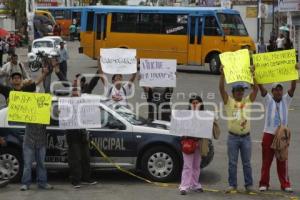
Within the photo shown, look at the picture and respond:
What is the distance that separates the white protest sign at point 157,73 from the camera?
43.1 feet

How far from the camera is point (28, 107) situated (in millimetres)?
9664

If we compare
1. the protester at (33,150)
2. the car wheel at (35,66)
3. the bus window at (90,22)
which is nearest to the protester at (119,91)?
the protester at (33,150)

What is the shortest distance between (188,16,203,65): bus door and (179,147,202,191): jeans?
20967 millimetres

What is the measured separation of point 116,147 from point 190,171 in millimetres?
A: 1399

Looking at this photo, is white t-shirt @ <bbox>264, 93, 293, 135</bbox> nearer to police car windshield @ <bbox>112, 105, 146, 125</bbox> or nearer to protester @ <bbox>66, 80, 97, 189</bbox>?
police car windshield @ <bbox>112, 105, 146, 125</bbox>

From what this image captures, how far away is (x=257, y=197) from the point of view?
9.39 m

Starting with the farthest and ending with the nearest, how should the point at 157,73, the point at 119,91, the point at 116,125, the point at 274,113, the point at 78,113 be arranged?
the point at 157,73 < the point at 119,91 < the point at 116,125 < the point at 78,113 < the point at 274,113

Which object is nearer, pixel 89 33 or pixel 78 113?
pixel 78 113

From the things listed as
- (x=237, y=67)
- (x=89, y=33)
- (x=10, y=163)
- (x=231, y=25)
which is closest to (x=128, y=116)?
(x=10, y=163)

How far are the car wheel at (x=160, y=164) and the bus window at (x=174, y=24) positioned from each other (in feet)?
68.0

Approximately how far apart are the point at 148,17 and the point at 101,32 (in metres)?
2.58

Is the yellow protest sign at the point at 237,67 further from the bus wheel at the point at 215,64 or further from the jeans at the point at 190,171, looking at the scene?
the bus wheel at the point at 215,64

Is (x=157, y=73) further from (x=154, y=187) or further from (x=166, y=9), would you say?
(x=166, y=9)

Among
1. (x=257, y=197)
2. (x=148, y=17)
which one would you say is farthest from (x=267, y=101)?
(x=148, y=17)
